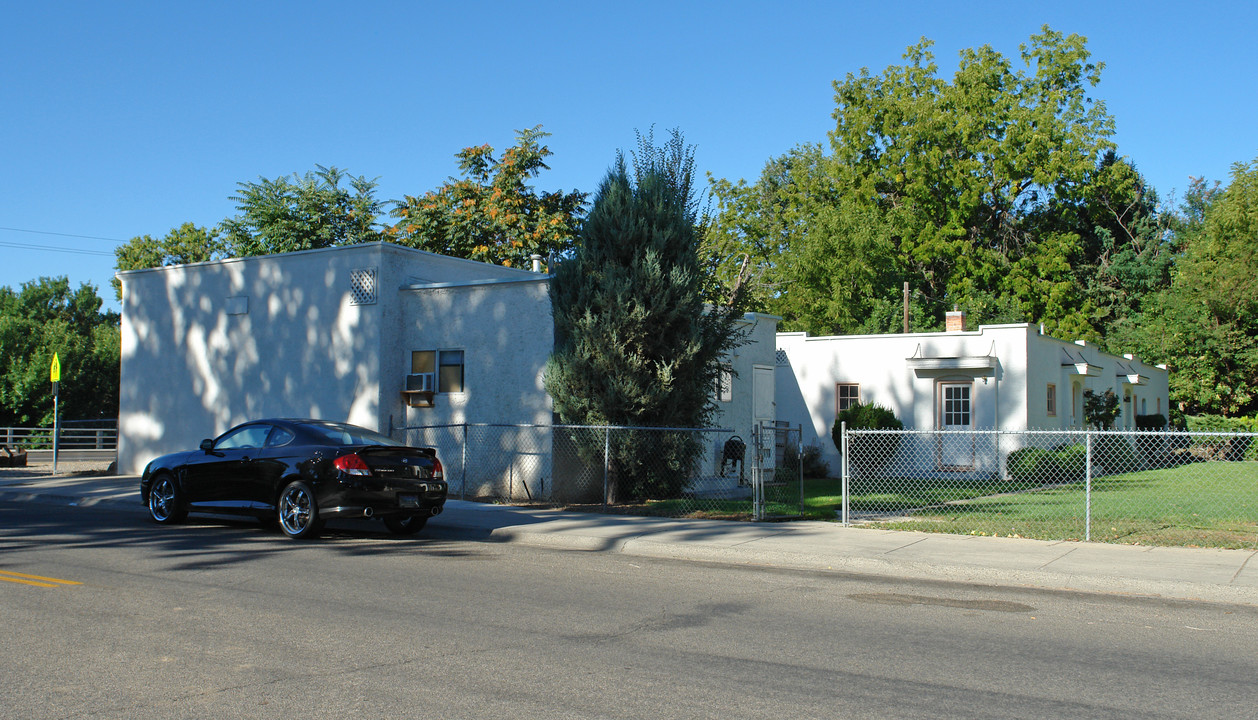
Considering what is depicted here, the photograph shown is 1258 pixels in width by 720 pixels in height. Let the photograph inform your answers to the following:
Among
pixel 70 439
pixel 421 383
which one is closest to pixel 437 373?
pixel 421 383

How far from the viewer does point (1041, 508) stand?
53.4 ft

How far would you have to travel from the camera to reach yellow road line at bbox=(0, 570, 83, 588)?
28.5ft

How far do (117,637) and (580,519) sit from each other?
809 cm

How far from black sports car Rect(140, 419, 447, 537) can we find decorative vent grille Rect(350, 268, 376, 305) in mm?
6058

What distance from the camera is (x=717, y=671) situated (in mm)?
6055

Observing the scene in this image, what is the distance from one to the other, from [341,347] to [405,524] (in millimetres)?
7186

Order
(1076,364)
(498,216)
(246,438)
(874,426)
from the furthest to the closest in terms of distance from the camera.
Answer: (498,216) → (1076,364) → (874,426) → (246,438)

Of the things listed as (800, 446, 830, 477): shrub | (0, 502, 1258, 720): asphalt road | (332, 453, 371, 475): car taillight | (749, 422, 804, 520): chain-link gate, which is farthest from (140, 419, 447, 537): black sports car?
(800, 446, 830, 477): shrub

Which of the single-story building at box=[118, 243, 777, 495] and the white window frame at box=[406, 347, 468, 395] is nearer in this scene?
the single-story building at box=[118, 243, 777, 495]

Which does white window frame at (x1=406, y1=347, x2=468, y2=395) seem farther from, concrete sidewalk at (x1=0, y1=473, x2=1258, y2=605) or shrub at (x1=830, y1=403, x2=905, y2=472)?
shrub at (x1=830, y1=403, x2=905, y2=472)

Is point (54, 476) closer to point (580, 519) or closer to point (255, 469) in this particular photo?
point (255, 469)

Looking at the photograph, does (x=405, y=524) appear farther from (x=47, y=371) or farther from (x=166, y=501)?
(x=47, y=371)

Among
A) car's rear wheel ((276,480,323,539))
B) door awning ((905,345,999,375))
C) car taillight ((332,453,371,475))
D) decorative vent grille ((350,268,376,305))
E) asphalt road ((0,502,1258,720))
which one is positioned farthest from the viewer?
door awning ((905,345,999,375))

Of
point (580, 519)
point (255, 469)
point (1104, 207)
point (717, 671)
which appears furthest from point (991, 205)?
point (717, 671)
